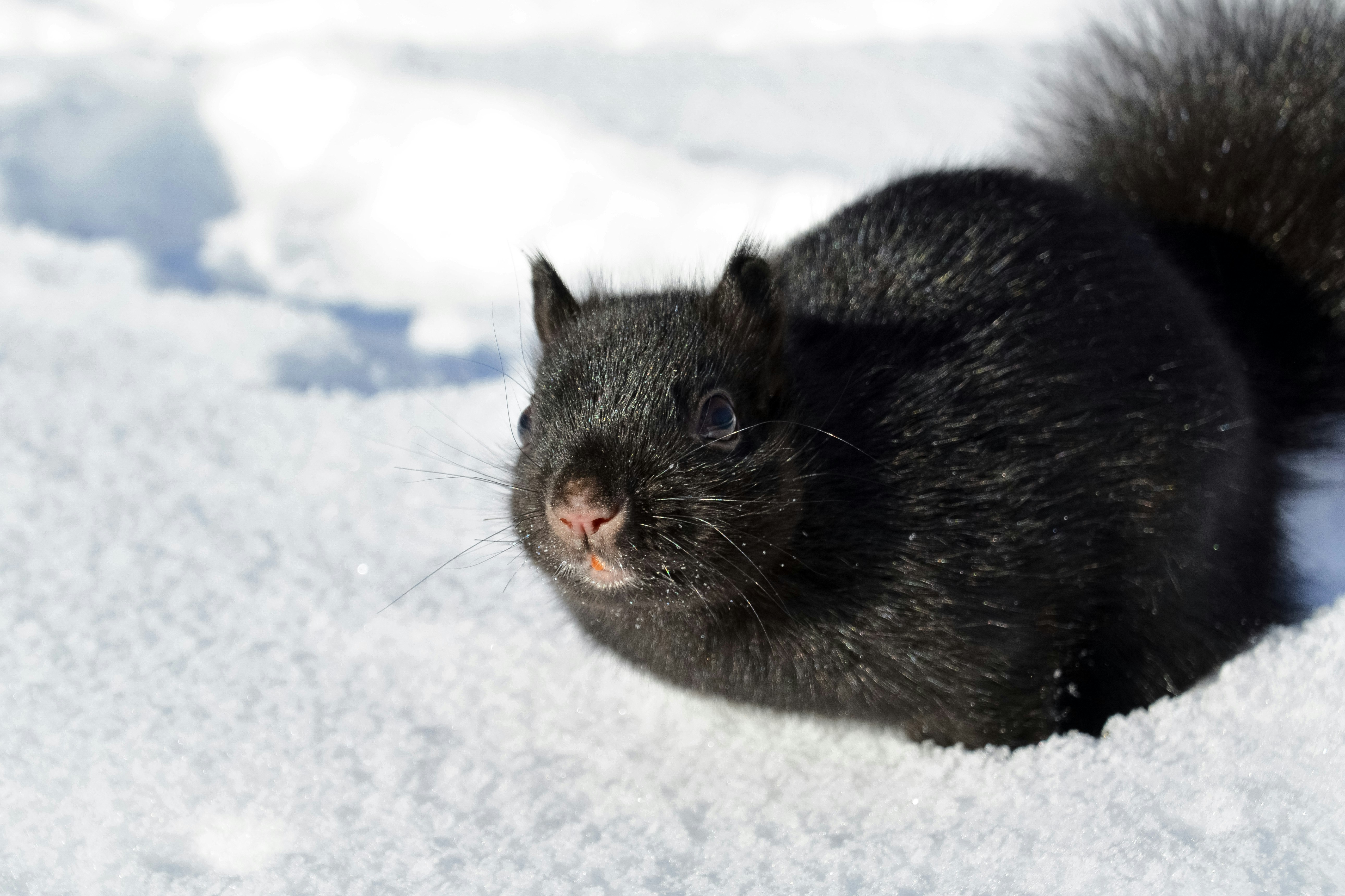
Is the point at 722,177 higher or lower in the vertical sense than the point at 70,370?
higher

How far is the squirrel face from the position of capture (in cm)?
219

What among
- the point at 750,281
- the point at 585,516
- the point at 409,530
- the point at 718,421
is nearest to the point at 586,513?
the point at 585,516

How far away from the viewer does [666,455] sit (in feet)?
7.37

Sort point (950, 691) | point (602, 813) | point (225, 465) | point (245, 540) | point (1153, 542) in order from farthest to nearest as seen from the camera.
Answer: point (225, 465)
point (245, 540)
point (1153, 542)
point (950, 691)
point (602, 813)

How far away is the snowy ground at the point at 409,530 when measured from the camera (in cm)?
216

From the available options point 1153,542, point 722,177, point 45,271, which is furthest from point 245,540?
point 722,177

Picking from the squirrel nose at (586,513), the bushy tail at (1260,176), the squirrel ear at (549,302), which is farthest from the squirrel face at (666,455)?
the bushy tail at (1260,176)

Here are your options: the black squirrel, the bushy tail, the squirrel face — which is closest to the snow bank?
the black squirrel

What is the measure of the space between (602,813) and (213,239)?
160 inches

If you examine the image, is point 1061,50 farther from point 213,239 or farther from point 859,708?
point 213,239

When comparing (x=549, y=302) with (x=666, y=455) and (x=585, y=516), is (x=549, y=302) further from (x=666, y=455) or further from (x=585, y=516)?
(x=585, y=516)

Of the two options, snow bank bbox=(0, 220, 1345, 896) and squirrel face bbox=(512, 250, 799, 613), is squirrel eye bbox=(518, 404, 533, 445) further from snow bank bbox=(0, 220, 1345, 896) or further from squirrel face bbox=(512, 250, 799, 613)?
snow bank bbox=(0, 220, 1345, 896)

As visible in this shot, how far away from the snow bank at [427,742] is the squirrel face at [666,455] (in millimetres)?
433

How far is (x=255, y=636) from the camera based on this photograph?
2.84 meters
